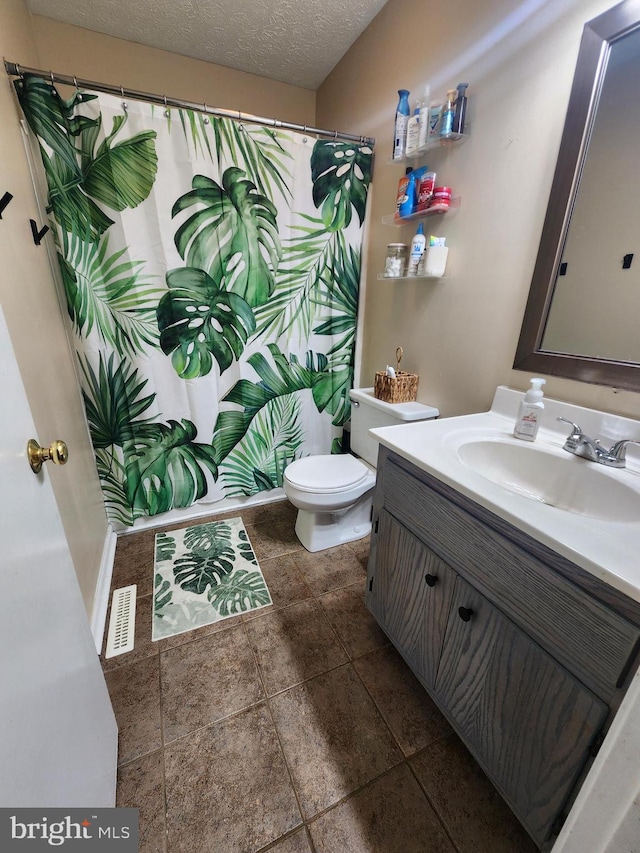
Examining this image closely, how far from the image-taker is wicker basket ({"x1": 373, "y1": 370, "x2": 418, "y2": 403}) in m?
1.62

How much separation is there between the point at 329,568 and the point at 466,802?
0.91m

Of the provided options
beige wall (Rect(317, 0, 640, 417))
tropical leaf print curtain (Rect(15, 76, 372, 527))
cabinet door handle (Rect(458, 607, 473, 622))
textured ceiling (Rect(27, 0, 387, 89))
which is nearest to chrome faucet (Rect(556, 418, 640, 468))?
beige wall (Rect(317, 0, 640, 417))

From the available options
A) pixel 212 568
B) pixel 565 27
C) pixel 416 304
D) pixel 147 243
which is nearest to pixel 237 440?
pixel 212 568

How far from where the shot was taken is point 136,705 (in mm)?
1117

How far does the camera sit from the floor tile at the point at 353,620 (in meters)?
1.32

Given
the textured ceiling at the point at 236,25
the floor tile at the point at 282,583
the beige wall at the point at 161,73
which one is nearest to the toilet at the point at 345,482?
the floor tile at the point at 282,583

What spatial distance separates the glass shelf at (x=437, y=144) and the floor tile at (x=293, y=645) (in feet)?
6.21

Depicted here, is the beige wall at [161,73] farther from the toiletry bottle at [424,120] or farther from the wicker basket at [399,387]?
the wicker basket at [399,387]

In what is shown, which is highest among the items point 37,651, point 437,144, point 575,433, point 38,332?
point 437,144

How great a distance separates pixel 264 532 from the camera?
6.40 feet

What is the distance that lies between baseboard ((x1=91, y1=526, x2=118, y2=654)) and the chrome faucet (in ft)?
5.23

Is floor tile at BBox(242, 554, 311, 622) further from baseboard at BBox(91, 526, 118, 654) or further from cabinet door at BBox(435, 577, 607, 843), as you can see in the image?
cabinet door at BBox(435, 577, 607, 843)

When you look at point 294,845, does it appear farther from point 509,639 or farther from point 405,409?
point 405,409

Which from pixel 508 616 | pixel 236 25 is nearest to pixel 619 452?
pixel 508 616
